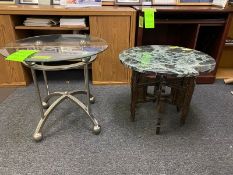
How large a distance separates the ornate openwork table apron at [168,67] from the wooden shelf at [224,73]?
1.02 meters

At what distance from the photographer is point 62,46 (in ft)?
4.52

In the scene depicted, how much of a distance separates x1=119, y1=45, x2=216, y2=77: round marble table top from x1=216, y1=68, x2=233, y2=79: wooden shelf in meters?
1.13

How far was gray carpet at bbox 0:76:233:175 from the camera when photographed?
1.17 meters

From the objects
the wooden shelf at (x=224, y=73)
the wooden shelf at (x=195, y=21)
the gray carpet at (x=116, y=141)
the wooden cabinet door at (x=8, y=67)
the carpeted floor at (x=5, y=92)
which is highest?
the wooden shelf at (x=195, y=21)

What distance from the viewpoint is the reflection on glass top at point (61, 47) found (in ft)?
3.85

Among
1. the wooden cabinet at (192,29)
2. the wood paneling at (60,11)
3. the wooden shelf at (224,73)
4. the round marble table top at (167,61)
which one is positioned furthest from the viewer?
the wooden shelf at (224,73)

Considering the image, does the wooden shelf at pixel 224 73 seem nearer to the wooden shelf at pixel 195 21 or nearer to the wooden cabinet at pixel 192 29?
the wooden cabinet at pixel 192 29

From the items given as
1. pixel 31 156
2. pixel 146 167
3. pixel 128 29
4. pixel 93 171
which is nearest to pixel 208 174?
pixel 146 167

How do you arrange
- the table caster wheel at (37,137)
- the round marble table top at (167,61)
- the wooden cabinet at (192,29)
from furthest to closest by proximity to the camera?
the wooden cabinet at (192,29) < the table caster wheel at (37,137) < the round marble table top at (167,61)

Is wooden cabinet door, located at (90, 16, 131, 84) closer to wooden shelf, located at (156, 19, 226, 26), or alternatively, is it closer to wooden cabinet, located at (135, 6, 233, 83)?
wooden cabinet, located at (135, 6, 233, 83)

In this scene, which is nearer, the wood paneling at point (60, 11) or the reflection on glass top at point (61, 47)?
the reflection on glass top at point (61, 47)

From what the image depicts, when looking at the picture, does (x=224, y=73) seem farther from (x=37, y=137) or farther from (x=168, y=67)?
(x=37, y=137)

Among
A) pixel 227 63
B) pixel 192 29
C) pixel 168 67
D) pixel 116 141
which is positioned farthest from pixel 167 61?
pixel 227 63

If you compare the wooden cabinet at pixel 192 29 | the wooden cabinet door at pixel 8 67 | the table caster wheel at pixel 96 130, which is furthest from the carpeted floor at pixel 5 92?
the wooden cabinet at pixel 192 29
